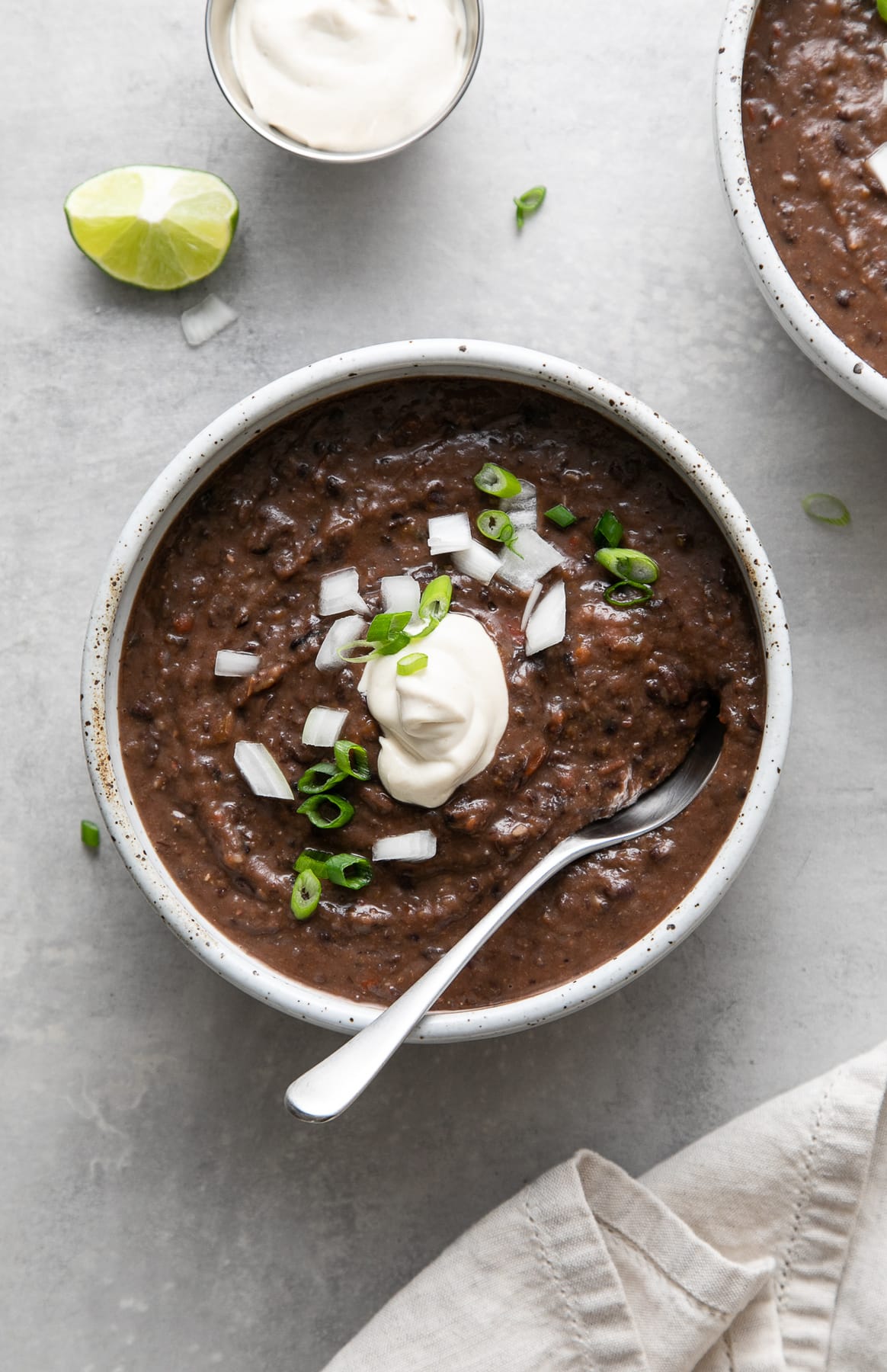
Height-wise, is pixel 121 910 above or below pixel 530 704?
below

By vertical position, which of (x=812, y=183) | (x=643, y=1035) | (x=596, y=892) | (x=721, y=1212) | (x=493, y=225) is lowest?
(x=721, y=1212)

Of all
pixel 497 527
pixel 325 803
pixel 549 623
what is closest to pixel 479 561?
pixel 497 527

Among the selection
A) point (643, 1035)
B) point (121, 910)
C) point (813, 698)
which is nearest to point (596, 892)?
point (643, 1035)

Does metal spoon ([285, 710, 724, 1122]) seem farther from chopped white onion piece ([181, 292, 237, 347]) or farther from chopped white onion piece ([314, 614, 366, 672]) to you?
chopped white onion piece ([181, 292, 237, 347])

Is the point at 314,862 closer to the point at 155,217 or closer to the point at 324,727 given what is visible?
the point at 324,727

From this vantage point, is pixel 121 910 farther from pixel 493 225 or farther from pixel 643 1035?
pixel 493 225

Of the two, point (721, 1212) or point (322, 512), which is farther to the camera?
point (721, 1212)
